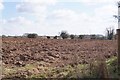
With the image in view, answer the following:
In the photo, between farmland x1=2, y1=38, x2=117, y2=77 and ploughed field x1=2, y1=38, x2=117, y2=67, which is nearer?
farmland x1=2, y1=38, x2=117, y2=77

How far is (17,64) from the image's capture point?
1235cm

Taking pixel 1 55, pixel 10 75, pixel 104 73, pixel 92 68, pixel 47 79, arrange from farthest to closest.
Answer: pixel 1 55 → pixel 10 75 → pixel 47 79 → pixel 92 68 → pixel 104 73

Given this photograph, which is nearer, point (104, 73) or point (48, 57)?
point (104, 73)

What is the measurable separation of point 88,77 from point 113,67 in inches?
35.2

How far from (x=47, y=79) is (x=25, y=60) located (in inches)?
203

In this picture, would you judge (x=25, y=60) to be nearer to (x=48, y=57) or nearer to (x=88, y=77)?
(x=48, y=57)

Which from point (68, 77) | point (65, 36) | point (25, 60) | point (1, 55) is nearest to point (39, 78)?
point (68, 77)

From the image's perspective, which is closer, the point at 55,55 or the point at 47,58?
the point at 47,58

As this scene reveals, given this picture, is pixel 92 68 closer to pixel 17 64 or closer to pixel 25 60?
pixel 17 64

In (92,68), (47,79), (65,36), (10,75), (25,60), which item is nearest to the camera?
(92,68)

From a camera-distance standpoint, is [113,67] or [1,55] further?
[1,55]

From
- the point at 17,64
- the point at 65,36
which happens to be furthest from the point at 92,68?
the point at 65,36

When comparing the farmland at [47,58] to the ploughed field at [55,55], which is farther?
the ploughed field at [55,55]

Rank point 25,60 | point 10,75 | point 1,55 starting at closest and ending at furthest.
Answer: point 10,75
point 25,60
point 1,55
